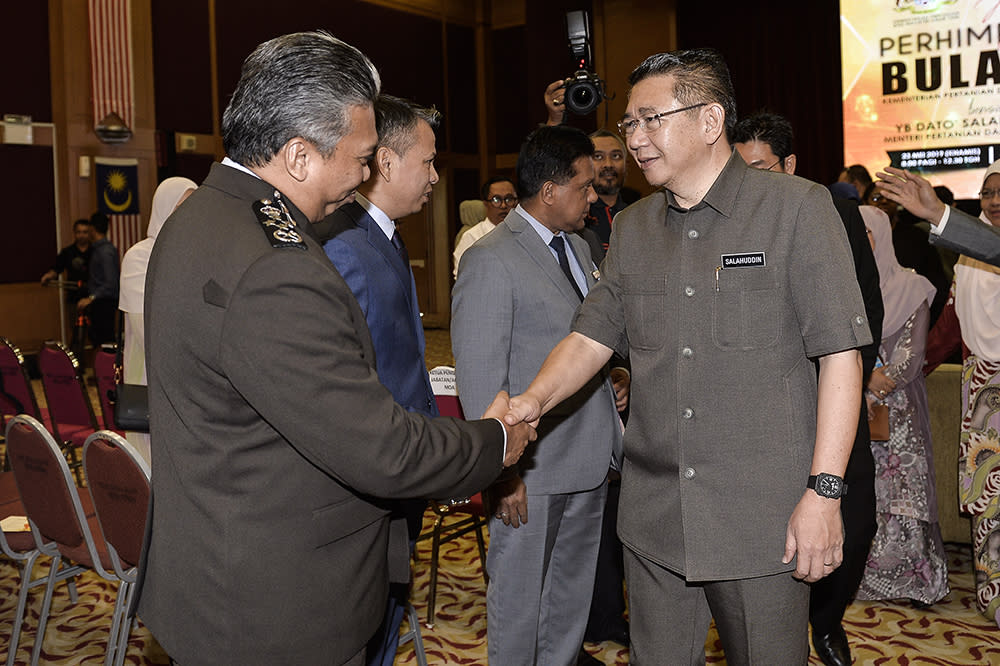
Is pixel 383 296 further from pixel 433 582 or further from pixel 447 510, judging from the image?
pixel 433 582

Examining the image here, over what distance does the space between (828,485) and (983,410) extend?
7.42ft

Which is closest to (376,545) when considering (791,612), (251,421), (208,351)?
(251,421)

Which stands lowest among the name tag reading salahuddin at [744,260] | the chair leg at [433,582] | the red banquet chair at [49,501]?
the chair leg at [433,582]

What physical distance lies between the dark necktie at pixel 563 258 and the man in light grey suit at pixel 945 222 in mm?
921

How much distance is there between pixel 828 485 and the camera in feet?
5.72

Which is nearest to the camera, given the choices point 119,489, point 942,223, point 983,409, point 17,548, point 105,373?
point 942,223

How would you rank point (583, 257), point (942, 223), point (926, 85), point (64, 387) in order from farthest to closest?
point (926, 85) < point (64, 387) < point (583, 257) < point (942, 223)

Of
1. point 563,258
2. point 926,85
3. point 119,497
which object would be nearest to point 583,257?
point 563,258

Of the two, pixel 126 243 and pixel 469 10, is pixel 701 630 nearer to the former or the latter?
pixel 126 243

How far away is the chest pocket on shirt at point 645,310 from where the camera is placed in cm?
194

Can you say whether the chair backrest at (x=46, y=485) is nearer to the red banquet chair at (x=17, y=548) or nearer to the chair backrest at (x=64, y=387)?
the red banquet chair at (x=17, y=548)

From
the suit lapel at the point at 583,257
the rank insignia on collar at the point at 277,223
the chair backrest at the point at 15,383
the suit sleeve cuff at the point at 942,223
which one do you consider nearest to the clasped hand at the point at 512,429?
the rank insignia on collar at the point at 277,223

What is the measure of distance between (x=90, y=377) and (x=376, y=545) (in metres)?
10.2

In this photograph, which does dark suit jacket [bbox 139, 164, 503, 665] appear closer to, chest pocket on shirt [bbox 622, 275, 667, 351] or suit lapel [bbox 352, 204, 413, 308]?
chest pocket on shirt [bbox 622, 275, 667, 351]
